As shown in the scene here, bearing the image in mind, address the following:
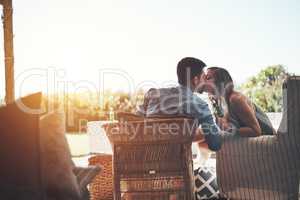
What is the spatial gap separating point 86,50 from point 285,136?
5.33 metres

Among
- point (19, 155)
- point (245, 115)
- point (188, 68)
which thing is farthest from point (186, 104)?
point (19, 155)

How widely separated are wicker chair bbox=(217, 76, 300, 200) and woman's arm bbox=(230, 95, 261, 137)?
0.19 feet

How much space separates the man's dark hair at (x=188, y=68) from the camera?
2568 millimetres

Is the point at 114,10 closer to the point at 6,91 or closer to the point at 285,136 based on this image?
the point at 6,91

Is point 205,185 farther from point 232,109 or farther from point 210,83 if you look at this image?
point 210,83

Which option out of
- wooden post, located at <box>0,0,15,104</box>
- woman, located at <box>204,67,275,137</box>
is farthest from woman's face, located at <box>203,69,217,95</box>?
wooden post, located at <box>0,0,15,104</box>

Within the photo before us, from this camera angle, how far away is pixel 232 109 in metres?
2.79

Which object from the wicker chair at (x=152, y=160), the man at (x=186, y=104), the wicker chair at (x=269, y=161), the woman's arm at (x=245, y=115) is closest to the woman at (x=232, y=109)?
the woman's arm at (x=245, y=115)

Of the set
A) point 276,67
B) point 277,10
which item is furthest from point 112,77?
point 276,67

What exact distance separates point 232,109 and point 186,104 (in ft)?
2.00

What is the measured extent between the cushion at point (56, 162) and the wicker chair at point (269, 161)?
1236 mm

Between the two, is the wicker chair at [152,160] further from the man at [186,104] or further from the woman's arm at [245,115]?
the woman's arm at [245,115]

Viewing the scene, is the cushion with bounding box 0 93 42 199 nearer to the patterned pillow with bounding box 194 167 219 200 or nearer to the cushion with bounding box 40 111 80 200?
the cushion with bounding box 40 111 80 200

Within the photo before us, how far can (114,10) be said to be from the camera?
7543 millimetres
